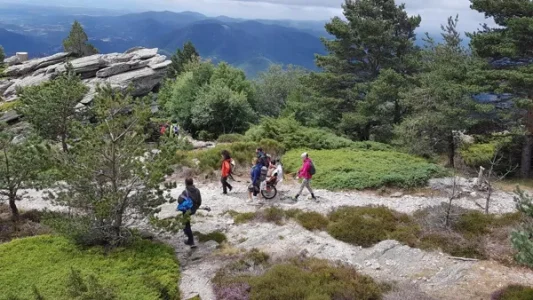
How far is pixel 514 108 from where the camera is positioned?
2264 centimetres

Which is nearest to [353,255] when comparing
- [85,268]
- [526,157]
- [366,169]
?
[85,268]

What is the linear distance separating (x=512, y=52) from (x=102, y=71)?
36719 millimetres

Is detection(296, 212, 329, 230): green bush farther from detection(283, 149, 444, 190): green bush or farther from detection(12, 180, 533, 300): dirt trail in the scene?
detection(283, 149, 444, 190): green bush

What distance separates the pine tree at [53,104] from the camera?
20.8 metres

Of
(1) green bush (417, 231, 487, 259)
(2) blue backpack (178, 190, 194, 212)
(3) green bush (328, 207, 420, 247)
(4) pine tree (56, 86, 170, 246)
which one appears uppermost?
(4) pine tree (56, 86, 170, 246)

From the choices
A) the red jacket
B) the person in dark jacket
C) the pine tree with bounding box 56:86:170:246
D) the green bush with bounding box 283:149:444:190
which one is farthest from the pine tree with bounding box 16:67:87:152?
the green bush with bounding box 283:149:444:190

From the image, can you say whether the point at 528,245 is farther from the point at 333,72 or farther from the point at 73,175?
the point at 333,72

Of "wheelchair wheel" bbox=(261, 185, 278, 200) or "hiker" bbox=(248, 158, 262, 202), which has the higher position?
"hiker" bbox=(248, 158, 262, 202)

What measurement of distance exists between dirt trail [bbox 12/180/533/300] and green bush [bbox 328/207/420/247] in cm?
31

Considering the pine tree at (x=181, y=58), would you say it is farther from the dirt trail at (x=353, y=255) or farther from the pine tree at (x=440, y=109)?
the dirt trail at (x=353, y=255)

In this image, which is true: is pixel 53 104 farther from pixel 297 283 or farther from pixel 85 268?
pixel 297 283

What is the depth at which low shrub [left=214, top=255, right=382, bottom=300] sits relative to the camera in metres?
9.73

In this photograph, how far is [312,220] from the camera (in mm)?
14633

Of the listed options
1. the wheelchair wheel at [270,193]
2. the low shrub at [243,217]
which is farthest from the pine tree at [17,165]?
the wheelchair wheel at [270,193]
